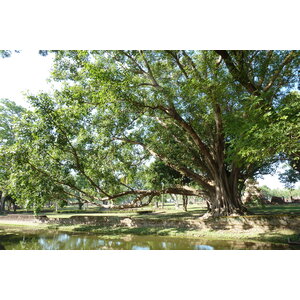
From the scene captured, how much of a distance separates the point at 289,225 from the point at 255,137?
5.38 metres

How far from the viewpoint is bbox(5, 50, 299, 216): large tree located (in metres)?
8.56

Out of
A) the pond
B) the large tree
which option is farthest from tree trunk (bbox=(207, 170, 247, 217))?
the pond

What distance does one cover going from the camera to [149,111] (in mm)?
10289

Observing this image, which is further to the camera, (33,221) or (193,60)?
(33,221)

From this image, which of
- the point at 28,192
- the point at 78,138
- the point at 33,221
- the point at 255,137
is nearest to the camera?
the point at 255,137

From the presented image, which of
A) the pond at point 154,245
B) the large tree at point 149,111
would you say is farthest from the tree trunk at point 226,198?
the pond at point 154,245

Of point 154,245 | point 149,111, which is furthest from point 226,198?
point 149,111

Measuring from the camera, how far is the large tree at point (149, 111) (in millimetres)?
8562

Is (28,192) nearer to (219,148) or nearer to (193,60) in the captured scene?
(219,148)

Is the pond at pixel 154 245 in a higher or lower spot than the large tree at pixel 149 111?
lower

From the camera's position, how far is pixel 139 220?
12.4m

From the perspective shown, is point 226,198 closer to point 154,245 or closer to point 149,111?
point 154,245

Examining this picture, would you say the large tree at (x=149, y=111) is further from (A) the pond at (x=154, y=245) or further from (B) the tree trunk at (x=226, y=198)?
(A) the pond at (x=154, y=245)

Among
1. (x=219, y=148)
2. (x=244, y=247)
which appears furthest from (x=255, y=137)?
(x=219, y=148)
